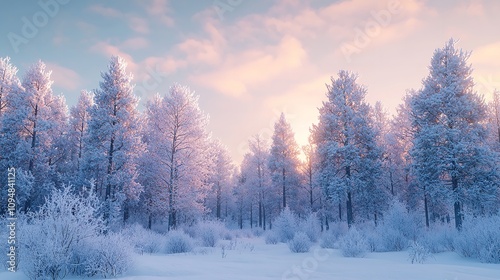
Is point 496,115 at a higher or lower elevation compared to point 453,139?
higher

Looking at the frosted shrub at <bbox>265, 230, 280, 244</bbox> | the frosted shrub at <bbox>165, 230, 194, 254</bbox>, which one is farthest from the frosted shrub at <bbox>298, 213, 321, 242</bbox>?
the frosted shrub at <bbox>165, 230, 194, 254</bbox>

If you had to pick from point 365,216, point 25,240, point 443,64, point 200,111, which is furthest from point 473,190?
point 25,240

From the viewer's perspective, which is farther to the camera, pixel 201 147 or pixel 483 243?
pixel 201 147

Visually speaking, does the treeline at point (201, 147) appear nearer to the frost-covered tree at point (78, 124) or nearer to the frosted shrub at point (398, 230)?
the frost-covered tree at point (78, 124)

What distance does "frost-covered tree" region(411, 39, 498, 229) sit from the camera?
16.5 m

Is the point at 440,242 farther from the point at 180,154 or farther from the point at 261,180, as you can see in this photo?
the point at 261,180

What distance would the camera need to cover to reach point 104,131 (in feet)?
65.9

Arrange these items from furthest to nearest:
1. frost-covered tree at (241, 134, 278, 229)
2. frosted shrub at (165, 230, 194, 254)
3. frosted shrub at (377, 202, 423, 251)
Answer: frost-covered tree at (241, 134, 278, 229) < frosted shrub at (377, 202, 423, 251) < frosted shrub at (165, 230, 194, 254)

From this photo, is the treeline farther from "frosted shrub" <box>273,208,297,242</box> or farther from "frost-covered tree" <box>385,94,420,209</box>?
"frosted shrub" <box>273,208,297,242</box>

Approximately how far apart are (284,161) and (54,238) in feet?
85.1

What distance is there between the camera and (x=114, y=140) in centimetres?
2045

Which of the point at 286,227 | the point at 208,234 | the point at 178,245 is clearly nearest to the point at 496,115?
the point at 286,227

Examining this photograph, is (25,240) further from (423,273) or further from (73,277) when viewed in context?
(423,273)

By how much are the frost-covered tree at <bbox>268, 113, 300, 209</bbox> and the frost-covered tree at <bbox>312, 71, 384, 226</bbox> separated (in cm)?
823
